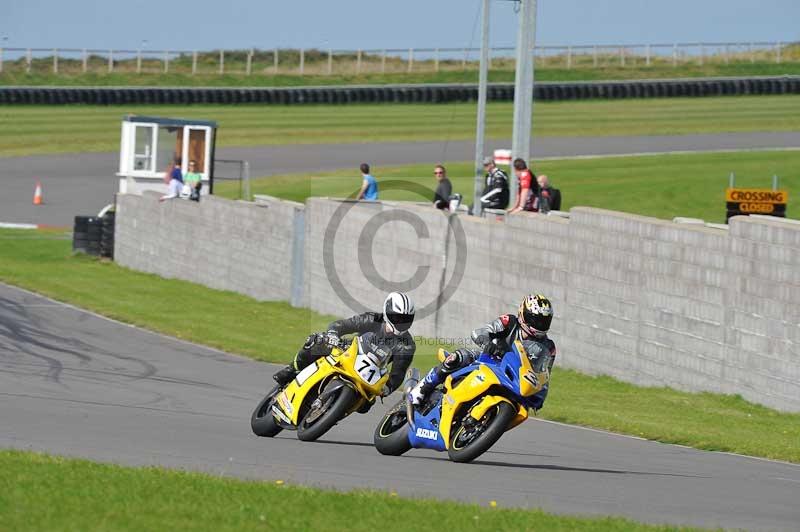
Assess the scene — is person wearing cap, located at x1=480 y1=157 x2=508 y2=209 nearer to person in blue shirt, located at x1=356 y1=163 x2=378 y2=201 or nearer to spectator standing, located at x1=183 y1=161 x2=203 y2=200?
person in blue shirt, located at x1=356 y1=163 x2=378 y2=201

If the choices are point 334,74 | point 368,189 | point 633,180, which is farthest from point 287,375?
point 334,74

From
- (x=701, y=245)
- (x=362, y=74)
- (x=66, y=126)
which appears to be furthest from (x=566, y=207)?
(x=362, y=74)

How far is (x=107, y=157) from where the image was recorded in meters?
54.0

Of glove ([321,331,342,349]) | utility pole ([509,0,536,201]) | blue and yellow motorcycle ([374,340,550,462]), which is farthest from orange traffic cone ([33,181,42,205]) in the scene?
blue and yellow motorcycle ([374,340,550,462])

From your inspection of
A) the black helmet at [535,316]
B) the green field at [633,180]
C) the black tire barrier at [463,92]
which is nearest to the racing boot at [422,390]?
the black helmet at [535,316]

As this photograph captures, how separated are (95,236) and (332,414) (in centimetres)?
2418

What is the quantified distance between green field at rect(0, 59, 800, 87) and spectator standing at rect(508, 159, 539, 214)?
155 feet

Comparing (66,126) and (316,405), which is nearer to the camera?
(316,405)

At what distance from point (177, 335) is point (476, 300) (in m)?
4.73

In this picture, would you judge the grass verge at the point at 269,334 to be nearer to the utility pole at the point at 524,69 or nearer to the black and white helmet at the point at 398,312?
the black and white helmet at the point at 398,312

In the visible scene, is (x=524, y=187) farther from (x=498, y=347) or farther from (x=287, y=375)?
(x=498, y=347)

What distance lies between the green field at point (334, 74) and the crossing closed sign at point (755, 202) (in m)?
45.7

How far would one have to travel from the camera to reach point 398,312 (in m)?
11.4

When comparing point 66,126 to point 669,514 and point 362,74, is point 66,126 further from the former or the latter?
point 669,514
